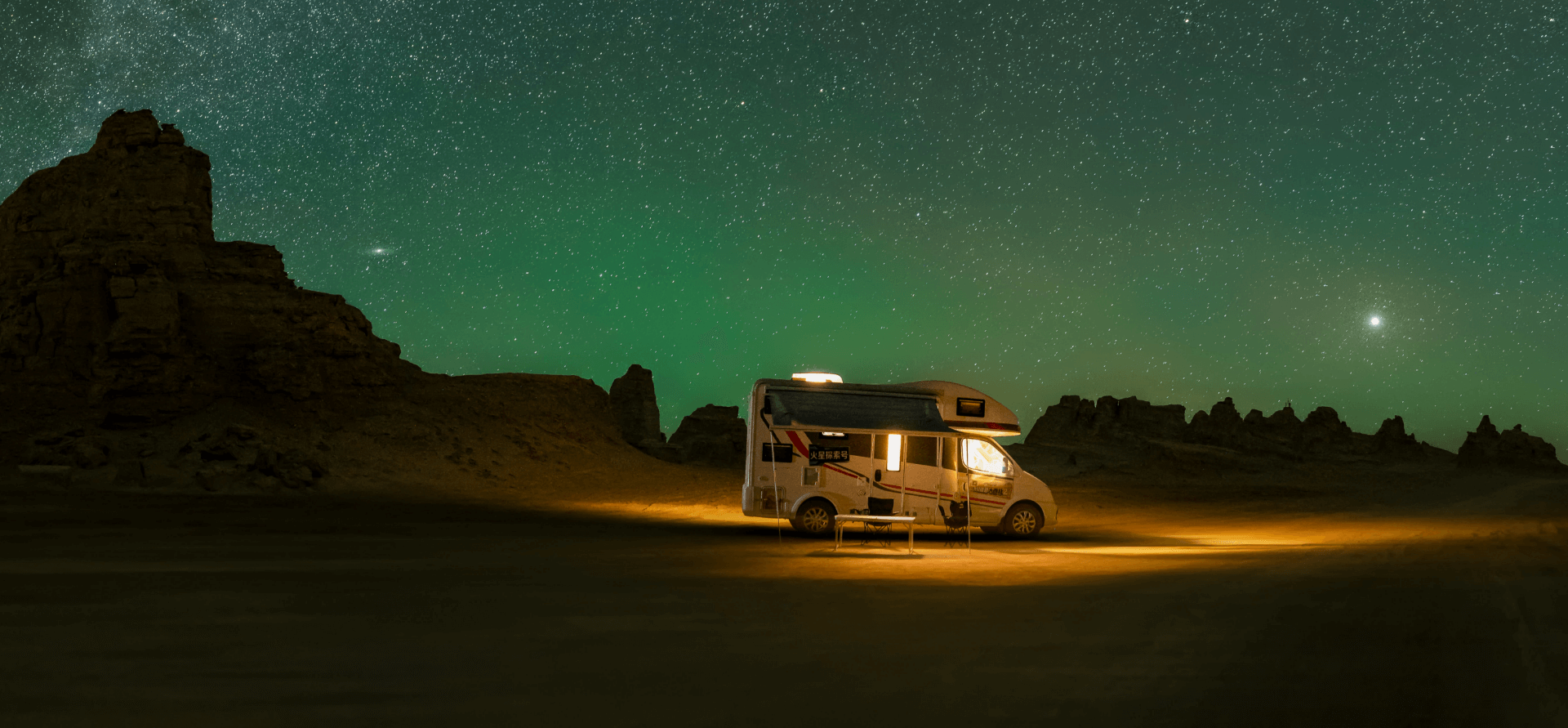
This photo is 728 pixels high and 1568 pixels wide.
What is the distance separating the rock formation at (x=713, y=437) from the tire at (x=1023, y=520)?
45255mm

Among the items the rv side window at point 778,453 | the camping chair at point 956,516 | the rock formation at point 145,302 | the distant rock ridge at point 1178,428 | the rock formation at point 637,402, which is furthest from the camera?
the distant rock ridge at point 1178,428

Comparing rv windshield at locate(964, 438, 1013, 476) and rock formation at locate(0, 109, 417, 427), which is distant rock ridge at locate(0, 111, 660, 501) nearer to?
rock formation at locate(0, 109, 417, 427)

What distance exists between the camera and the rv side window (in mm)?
21869

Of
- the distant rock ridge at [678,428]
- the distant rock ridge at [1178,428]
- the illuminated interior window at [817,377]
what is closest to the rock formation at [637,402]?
the distant rock ridge at [678,428]

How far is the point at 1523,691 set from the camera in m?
6.54

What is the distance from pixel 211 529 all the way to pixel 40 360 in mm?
35381

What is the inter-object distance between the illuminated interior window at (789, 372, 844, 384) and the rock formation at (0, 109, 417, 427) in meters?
37.2

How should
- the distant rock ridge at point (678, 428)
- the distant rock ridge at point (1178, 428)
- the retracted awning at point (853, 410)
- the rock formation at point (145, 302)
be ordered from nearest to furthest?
the retracted awning at point (853, 410)
the rock formation at point (145, 302)
the distant rock ridge at point (678, 428)
the distant rock ridge at point (1178, 428)

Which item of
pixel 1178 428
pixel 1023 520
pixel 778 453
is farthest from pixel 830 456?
pixel 1178 428

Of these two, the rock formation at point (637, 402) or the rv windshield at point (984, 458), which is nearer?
the rv windshield at point (984, 458)

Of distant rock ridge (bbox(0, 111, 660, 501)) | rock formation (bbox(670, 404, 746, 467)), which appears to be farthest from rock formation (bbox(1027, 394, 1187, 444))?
distant rock ridge (bbox(0, 111, 660, 501))

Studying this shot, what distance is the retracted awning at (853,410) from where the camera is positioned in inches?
808

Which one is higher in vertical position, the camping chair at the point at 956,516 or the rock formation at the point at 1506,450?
the rock formation at the point at 1506,450

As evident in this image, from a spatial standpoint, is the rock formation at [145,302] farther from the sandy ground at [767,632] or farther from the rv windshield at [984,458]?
the rv windshield at [984,458]
